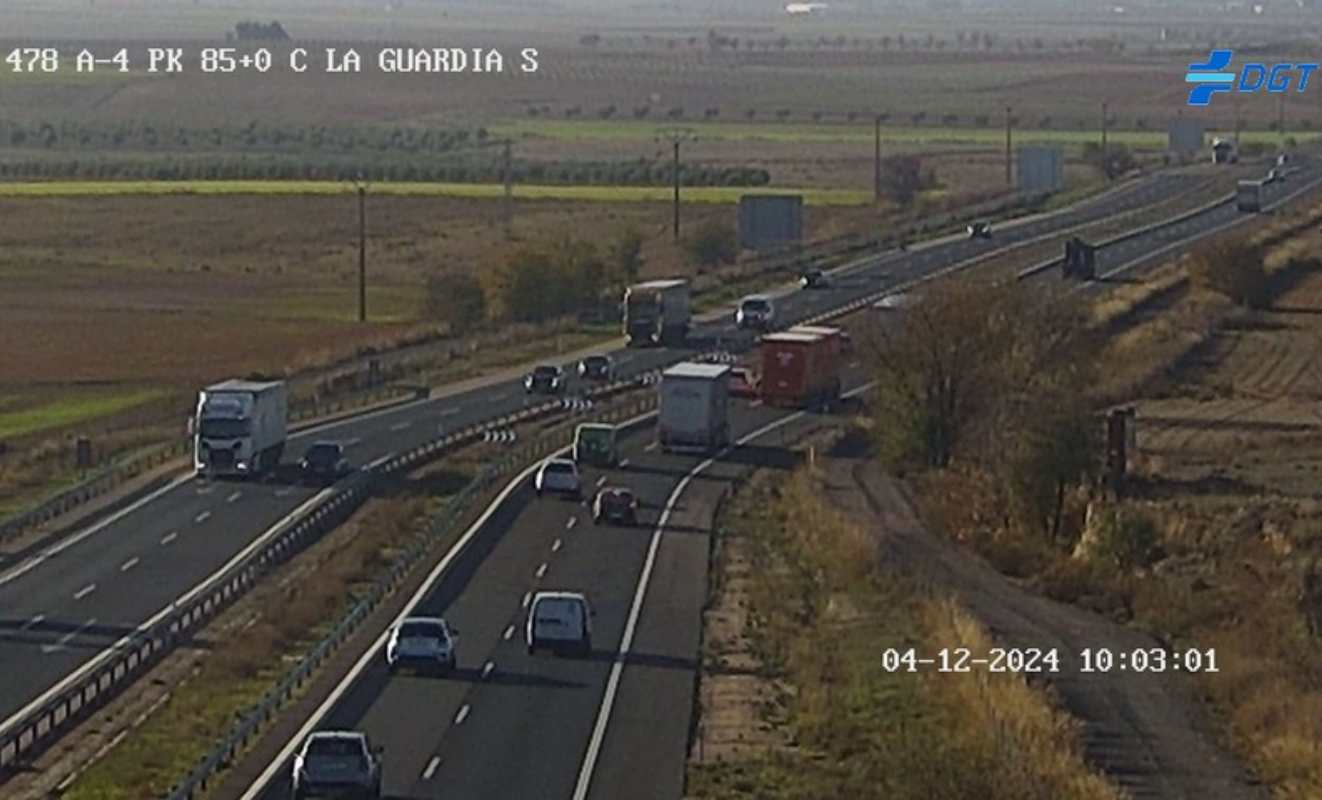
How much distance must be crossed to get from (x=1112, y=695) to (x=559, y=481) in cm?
2541

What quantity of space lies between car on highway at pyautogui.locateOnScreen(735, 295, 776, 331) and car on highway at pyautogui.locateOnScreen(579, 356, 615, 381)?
9.38m

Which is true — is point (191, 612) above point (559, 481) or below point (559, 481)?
below

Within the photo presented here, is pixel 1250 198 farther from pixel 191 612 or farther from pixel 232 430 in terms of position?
pixel 191 612

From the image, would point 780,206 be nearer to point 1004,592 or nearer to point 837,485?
point 837,485

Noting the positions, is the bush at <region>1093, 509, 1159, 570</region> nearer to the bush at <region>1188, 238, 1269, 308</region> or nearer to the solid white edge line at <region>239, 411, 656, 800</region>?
the solid white edge line at <region>239, 411, 656, 800</region>

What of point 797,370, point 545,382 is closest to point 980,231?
point 545,382

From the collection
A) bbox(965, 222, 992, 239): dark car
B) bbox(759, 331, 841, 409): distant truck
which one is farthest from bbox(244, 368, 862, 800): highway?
bbox(965, 222, 992, 239): dark car

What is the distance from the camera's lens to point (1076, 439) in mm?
50938

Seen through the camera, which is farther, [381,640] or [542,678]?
[381,640]

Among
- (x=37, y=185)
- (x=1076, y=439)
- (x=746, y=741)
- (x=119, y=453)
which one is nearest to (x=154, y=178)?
(x=37, y=185)

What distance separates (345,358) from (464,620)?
43000 millimetres

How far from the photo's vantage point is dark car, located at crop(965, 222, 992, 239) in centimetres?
11682

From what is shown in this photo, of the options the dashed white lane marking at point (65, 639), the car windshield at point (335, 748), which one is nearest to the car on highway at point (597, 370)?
the dashed white lane marking at point (65, 639)

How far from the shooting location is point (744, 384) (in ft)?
239
